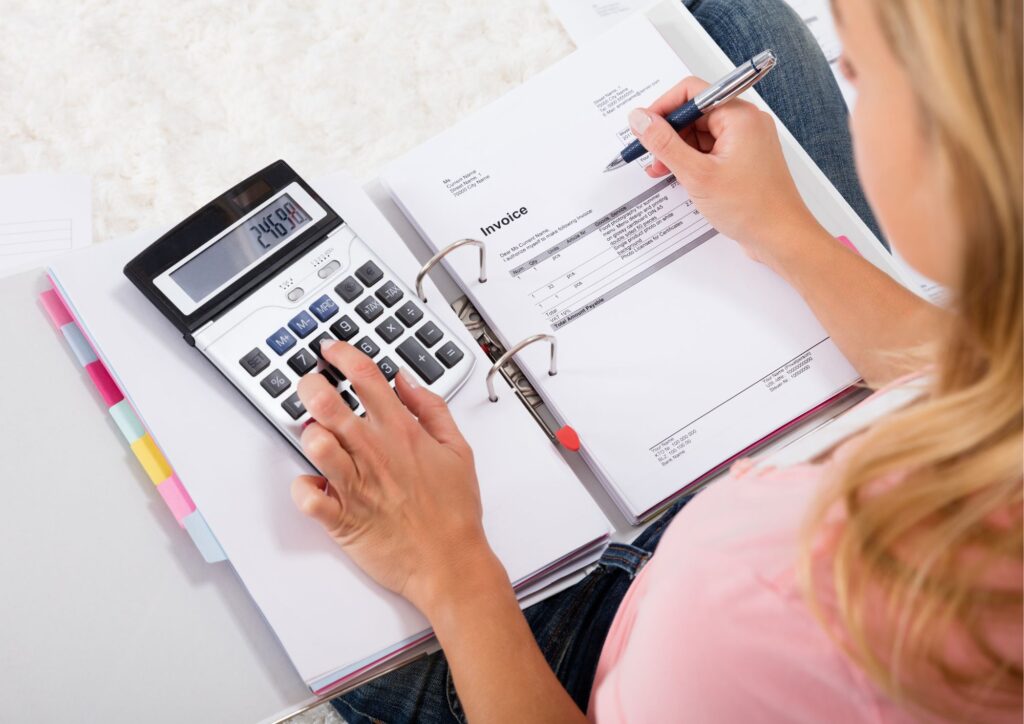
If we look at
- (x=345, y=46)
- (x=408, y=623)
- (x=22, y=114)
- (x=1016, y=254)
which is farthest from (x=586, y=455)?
(x=22, y=114)

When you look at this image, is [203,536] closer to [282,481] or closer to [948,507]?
[282,481]

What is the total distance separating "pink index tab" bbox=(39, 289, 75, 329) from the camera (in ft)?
1.55

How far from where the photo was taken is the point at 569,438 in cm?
47

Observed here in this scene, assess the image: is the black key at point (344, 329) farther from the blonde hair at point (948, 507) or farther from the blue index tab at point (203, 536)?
the blonde hair at point (948, 507)

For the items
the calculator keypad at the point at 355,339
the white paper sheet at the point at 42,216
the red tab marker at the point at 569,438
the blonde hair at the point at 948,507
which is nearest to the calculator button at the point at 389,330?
the calculator keypad at the point at 355,339

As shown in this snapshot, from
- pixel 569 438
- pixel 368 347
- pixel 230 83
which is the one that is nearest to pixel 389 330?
pixel 368 347

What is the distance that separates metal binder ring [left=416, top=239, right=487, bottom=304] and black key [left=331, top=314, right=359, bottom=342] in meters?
0.05

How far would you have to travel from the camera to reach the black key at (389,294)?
0.47 meters

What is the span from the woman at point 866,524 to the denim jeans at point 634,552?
7 cm

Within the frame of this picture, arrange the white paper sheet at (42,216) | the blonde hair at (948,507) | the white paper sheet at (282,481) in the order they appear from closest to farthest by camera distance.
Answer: the blonde hair at (948,507), the white paper sheet at (282,481), the white paper sheet at (42,216)

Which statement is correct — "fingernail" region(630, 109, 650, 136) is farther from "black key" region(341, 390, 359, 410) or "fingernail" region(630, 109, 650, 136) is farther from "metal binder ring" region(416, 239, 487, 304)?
"black key" region(341, 390, 359, 410)

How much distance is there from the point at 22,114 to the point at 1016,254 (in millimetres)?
808

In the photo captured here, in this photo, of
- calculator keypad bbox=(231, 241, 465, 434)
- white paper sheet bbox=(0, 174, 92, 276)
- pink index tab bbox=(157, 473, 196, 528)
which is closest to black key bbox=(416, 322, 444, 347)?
calculator keypad bbox=(231, 241, 465, 434)

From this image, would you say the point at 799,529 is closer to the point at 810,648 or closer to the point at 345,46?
the point at 810,648
